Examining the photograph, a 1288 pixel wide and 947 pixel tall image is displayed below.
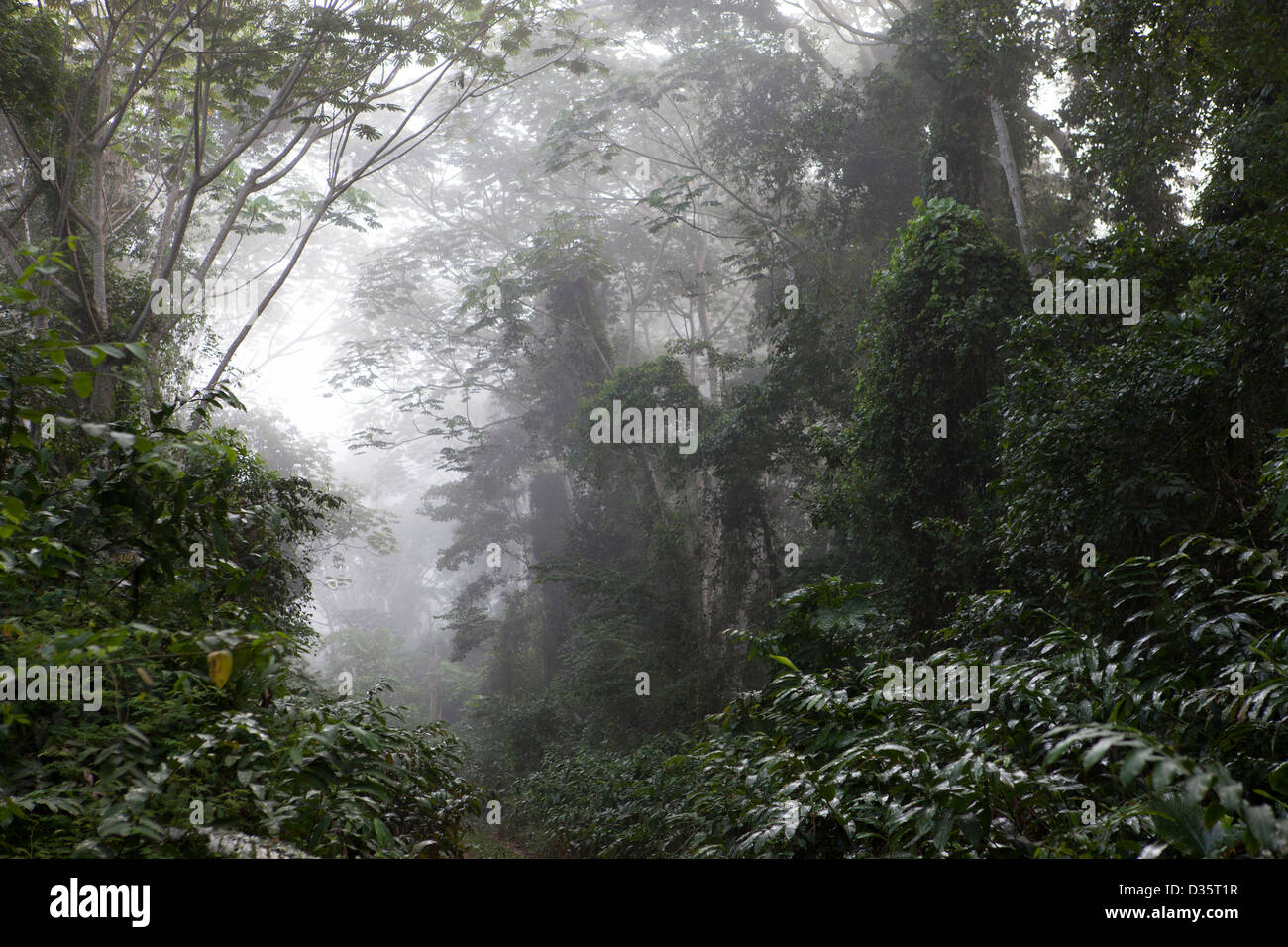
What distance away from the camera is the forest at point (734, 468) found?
9.10 feet

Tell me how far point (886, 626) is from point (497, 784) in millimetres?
9439

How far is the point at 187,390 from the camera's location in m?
11.1

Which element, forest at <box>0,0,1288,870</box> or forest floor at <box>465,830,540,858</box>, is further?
forest floor at <box>465,830,540,858</box>

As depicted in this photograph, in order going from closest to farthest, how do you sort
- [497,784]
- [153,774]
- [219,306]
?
[153,774] < [497,784] < [219,306]

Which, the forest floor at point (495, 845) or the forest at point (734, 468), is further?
the forest floor at point (495, 845)

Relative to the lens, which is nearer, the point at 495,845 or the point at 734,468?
the point at 495,845

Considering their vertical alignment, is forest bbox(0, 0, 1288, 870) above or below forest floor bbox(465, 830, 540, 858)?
above

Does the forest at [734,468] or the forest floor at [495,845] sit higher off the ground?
the forest at [734,468]

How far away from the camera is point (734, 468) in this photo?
13.1 m

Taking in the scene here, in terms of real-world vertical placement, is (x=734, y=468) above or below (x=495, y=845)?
above

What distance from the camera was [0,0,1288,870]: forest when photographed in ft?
9.10

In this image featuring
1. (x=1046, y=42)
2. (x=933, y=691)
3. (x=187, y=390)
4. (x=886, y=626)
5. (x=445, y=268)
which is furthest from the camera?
(x=445, y=268)

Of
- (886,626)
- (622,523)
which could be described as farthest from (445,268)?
(886,626)
